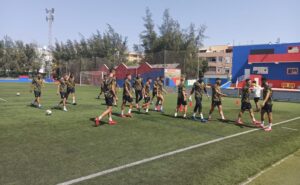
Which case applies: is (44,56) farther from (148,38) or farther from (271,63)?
(271,63)

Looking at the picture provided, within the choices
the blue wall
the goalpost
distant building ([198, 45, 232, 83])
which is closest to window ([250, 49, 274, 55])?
the blue wall

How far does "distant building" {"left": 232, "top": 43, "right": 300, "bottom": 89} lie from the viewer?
134ft

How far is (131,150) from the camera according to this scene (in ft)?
27.1

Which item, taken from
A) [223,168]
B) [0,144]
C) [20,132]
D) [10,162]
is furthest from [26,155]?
[223,168]

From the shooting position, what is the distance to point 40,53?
314ft

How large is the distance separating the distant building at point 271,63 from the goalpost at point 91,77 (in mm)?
22027

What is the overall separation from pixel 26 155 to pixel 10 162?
1.88 feet

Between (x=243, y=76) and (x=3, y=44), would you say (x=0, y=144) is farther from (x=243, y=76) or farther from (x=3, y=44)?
(x=3, y=44)

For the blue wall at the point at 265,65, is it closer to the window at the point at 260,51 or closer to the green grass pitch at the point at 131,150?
the window at the point at 260,51

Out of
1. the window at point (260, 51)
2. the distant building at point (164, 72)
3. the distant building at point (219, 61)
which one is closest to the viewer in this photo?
the distant building at point (164, 72)

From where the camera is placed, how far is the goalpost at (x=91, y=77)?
53.9 m

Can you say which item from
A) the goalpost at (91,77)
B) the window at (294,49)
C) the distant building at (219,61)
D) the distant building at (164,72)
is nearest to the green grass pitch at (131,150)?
the distant building at (164,72)

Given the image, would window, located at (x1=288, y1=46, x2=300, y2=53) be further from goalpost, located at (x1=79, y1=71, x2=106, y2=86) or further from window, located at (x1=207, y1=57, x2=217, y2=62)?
window, located at (x1=207, y1=57, x2=217, y2=62)

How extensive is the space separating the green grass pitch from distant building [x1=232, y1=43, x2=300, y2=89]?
1208 inches
